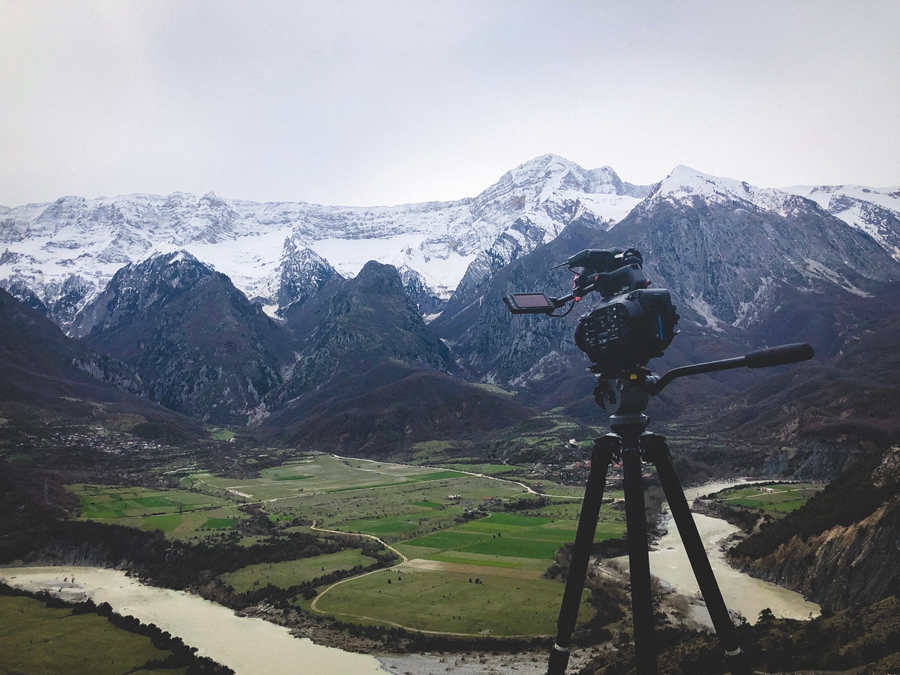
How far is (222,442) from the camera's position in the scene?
18812 centimetres

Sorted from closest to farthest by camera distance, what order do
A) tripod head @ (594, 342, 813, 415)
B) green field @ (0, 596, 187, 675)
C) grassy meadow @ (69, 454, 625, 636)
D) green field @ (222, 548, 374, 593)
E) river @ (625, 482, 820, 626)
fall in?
tripod head @ (594, 342, 813, 415) → green field @ (0, 596, 187, 675) → river @ (625, 482, 820, 626) → grassy meadow @ (69, 454, 625, 636) → green field @ (222, 548, 374, 593)

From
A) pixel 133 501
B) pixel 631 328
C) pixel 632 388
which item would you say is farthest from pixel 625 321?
pixel 133 501

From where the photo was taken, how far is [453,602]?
46.8m

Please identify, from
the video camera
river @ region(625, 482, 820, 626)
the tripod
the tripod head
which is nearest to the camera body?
the video camera

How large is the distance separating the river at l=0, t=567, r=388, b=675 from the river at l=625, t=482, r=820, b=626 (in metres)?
23.7

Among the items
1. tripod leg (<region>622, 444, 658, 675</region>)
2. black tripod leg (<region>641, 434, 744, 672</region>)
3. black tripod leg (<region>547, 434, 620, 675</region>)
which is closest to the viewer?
tripod leg (<region>622, 444, 658, 675</region>)

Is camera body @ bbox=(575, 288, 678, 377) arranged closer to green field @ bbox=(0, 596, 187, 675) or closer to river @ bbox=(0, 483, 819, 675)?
river @ bbox=(0, 483, 819, 675)

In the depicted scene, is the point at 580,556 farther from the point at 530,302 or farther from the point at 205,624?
the point at 205,624

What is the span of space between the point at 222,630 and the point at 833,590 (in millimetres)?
41542

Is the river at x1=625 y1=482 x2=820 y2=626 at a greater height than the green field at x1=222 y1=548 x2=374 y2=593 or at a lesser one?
greater

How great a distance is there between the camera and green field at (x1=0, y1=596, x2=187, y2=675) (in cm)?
3462

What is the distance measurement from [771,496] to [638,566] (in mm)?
92337

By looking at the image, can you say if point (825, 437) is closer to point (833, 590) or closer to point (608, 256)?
point (833, 590)

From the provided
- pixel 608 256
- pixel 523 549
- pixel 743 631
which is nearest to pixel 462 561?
pixel 523 549
